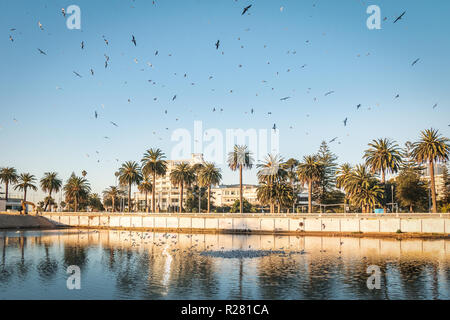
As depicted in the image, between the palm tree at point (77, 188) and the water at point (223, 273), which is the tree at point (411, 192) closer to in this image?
the water at point (223, 273)

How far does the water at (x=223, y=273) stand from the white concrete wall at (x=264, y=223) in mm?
20812

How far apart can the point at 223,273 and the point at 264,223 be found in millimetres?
52182

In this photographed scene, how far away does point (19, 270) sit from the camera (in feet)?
116

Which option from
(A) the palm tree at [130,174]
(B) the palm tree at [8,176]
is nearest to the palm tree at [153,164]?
(A) the palm tree at [130,174]

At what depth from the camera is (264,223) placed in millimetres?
85062

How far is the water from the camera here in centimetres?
2631

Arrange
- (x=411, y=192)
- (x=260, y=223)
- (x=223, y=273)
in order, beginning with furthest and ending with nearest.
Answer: (x=411, y=192)
(x=260, y=223)
(x=223, y=273)

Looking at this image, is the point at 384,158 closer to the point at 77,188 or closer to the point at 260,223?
the point at 260,223

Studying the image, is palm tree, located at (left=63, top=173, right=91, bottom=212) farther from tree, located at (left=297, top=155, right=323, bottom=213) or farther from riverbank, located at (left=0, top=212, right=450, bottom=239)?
tree, located at (left=297, top=155, right=323, bottom=213)

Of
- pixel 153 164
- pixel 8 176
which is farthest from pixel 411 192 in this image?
pixel 8 176

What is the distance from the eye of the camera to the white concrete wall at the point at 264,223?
7231 centimetres

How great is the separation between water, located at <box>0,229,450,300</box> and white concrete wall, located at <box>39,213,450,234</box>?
68.3 ft
